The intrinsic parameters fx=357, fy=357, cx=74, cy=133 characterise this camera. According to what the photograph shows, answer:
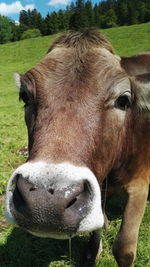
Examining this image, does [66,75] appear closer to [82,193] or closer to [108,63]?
[108,63]

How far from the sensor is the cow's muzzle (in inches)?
90.7

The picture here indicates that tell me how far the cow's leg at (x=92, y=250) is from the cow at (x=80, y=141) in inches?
0.7

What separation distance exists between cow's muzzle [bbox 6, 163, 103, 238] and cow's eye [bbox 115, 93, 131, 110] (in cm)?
93

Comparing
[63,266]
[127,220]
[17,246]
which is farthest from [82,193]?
[17,246]

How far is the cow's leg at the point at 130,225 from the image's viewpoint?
380 cm

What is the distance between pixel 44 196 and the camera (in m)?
2.31

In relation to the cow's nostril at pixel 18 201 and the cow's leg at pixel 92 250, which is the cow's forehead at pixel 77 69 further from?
the cow's leg at pixel 92 250

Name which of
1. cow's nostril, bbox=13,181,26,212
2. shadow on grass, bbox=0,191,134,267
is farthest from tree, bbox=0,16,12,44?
cow's nostril, bbox=13,181,26,212

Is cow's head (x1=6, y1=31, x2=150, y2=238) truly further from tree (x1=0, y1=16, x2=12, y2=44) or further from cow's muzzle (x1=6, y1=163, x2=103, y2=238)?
tree (x1=0, y1=16, x2=12, y2=44)

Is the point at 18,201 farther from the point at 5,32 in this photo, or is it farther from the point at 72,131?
the point at 5,32

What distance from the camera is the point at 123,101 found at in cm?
328

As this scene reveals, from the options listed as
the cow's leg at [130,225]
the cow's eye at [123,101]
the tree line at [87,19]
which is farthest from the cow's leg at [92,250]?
the tree line at [87,19]

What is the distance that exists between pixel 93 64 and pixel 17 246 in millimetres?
2566

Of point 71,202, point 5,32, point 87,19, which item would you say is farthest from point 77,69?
point 5,32
